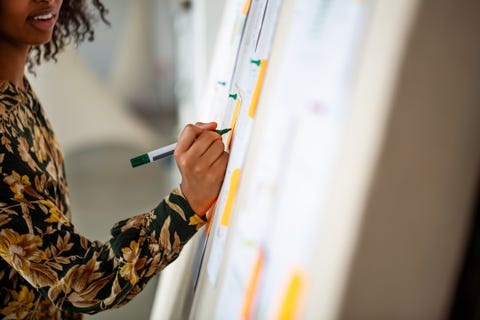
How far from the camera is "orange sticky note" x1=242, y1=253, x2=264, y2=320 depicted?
386 millimetres

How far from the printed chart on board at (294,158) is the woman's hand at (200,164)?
0.40 feet

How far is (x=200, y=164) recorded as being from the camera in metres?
0.57

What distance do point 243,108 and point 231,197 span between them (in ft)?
0.32

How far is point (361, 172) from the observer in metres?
0.27

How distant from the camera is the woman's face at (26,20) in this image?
69 cm

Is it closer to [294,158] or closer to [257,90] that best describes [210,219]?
[257,90]

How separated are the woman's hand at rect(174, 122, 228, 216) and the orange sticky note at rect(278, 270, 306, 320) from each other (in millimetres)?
267

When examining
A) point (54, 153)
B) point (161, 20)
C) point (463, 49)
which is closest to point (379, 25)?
point (463, 49)

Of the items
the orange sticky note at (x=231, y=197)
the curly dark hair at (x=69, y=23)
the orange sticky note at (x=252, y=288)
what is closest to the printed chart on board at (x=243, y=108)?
the orange sticky note at (x=231, y=197)

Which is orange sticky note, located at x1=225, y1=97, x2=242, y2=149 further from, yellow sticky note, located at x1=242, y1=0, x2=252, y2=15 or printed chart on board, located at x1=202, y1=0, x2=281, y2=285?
yellow sticky note, located at x1=242, y1=0, x2=252, y2=15

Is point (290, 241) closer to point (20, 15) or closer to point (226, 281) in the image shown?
point (226, 281)

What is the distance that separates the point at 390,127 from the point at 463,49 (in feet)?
0.18

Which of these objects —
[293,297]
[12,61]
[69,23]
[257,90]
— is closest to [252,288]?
[293,297]

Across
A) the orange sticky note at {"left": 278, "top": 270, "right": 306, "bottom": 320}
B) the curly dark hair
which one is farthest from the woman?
the curly dark hair
